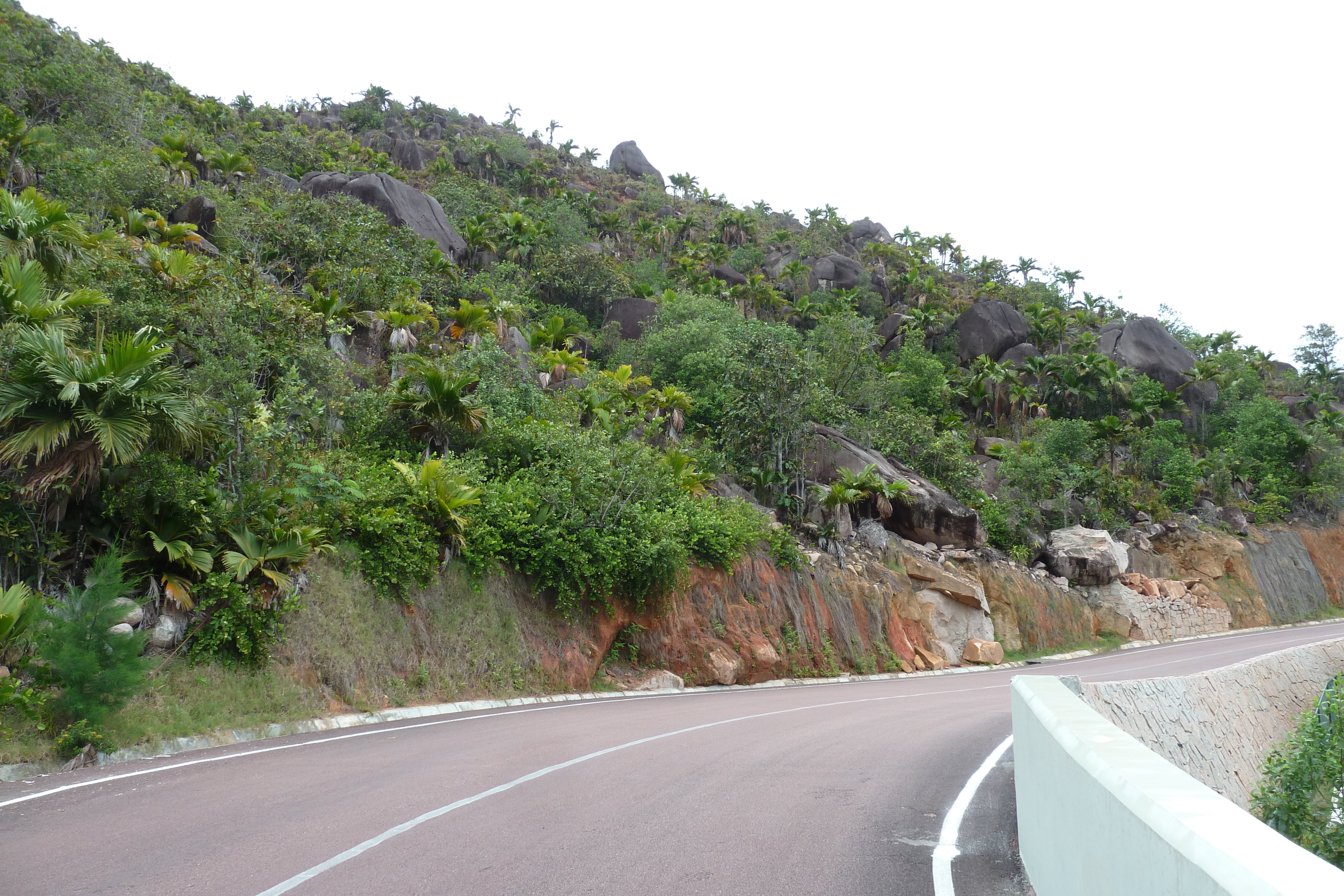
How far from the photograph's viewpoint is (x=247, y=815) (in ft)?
22.6

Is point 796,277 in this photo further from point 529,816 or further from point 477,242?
point 529,816

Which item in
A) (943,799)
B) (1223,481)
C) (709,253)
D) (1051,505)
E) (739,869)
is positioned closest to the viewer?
(739,869)

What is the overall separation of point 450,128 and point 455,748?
101 m

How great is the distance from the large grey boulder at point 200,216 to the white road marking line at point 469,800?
28.5m

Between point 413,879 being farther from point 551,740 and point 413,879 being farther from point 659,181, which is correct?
point 659,181

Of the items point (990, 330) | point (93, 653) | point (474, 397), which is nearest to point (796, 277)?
point (990, 330)

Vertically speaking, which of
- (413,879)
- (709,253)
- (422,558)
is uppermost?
(709,253)

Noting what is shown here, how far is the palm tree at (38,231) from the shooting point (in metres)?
14.2

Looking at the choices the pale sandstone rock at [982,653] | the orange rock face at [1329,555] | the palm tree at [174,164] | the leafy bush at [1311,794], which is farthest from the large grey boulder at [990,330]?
the leafy bush at [1311,794]

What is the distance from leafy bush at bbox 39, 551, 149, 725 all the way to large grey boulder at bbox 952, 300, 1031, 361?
63.4 meters

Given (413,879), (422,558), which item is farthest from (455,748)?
(422,558)

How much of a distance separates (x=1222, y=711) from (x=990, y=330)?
55.0 metres

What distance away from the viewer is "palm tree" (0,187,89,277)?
14156 mm

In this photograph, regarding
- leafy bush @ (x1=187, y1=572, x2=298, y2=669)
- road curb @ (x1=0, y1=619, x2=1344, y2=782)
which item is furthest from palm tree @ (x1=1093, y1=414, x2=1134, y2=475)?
leafy bush @ (x1=187, y1=572, x2=298, y2=669)
